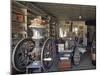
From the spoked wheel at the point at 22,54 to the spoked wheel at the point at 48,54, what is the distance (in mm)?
156

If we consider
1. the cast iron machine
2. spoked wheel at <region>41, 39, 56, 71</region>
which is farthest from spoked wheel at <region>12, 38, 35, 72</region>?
spoked wheel at <region>41, 39, 56, 71</region>

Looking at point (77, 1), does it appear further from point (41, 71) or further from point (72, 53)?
point (41, 71)

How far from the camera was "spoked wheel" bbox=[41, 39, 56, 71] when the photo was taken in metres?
2.04

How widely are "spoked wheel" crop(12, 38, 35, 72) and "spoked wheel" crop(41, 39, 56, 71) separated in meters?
0.16

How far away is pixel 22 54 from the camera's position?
1968mm

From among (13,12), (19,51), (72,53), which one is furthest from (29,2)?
(72,53)

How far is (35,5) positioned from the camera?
2.02 meters

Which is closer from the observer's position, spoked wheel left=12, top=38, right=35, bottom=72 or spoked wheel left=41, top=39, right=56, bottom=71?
spoked wheel left=12, top=38, right=35, bottom=72

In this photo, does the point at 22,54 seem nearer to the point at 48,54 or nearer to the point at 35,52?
the point at 35,52

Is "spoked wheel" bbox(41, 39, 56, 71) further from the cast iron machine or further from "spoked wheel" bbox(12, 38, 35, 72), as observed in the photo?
"spoked wheel" bbox(12, 38, 35, 72)

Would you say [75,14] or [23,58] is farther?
[75,14]

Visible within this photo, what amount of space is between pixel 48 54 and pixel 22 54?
312 millimetres

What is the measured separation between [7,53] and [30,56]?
0.88ft

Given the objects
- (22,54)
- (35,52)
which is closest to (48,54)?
(35,52)
